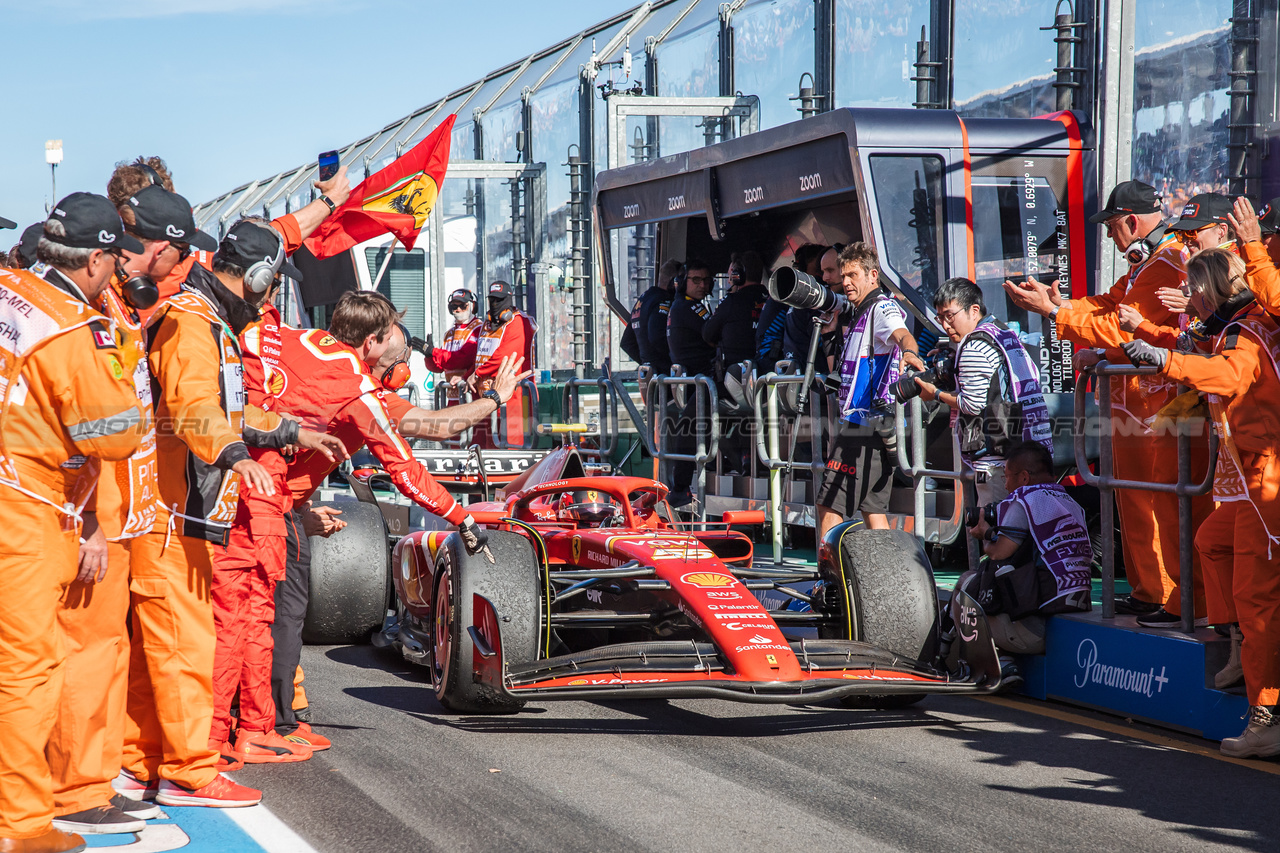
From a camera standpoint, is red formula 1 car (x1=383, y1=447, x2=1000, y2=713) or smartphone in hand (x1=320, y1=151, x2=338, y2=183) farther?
smartphone in hand (x1=320, y1=151, x2=338, y2=183)

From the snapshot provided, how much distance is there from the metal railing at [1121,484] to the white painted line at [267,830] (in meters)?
3.41

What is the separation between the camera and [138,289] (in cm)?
439

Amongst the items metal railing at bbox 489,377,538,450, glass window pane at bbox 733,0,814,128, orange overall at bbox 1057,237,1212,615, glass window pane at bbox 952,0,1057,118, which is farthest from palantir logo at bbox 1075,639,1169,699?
glass window pane at bbox 733,0,814,128

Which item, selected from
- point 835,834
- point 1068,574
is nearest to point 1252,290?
point 1068,574

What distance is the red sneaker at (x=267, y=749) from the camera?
5.03m

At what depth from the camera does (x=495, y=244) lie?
1888 centimetres

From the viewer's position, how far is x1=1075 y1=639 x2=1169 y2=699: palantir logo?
217 inches

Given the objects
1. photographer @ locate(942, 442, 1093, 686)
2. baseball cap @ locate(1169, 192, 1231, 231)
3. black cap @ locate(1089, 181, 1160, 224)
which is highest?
black cap @ locate(1089, 181, 1160, 224)

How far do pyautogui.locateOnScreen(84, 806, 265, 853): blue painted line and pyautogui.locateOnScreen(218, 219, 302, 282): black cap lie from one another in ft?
6.42

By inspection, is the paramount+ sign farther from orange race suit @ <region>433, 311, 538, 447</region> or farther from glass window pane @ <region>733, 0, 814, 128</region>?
glass window pane @ <region>733, 0, 814, 128</region>

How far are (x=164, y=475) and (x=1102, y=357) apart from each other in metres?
3.95

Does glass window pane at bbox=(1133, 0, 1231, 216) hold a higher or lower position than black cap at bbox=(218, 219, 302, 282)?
higher

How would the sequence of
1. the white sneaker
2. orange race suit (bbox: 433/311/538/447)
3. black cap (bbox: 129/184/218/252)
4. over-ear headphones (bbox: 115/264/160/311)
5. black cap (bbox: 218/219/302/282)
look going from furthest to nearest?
orange race suit (bbox: 433/311/538/447) < black cap (bbox: 218/219/302/282) < the white sneaker < over-ear headphones (bbox: 115/264/160/311) < black cap (bbox: 129/184/218/252)

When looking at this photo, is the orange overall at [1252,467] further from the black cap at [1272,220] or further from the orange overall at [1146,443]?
the orange overall at [1146,443]
